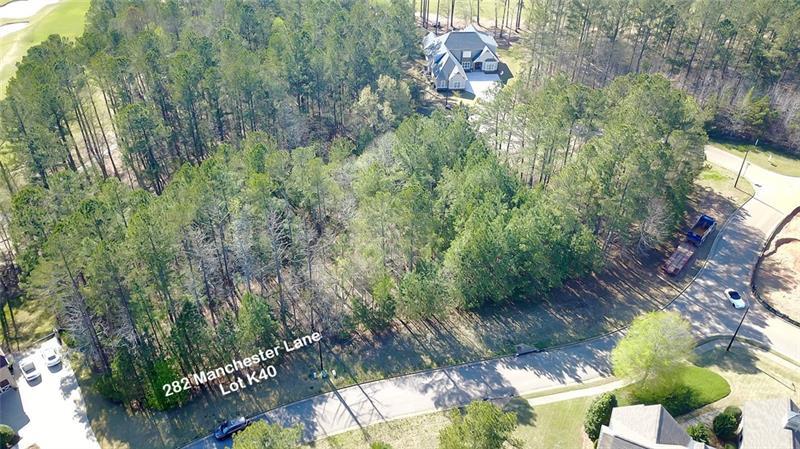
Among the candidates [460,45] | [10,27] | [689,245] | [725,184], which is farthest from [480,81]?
[10,27]

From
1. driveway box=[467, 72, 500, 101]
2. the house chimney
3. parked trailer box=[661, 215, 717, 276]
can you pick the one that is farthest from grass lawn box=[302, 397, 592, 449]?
driveway box=[467, 72, 500, 101]

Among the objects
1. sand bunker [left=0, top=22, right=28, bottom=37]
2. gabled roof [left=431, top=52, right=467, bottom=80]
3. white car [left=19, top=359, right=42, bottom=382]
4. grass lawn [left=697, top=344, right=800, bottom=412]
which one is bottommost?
white car [left=19, top=359, right=42, bottom=382]

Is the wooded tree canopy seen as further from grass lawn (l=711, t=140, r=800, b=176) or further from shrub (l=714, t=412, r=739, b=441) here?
shrub (l=714, t=412, r=739, b=441)

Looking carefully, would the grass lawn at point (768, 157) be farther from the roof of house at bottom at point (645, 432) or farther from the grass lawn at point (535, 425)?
the roof of house at bottom at point (645, 432)

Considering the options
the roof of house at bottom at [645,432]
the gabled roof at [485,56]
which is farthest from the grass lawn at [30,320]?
the gabled roof at [485,56]

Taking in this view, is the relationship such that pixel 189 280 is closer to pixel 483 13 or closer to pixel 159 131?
pixel 159 131
